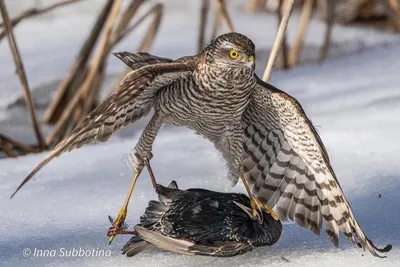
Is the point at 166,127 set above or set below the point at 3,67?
above

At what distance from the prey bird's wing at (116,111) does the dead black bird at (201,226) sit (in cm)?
34

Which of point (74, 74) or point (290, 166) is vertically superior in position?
point (290, 166)

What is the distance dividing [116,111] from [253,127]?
2.53ft

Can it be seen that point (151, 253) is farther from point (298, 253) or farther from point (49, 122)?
point (49, 122)

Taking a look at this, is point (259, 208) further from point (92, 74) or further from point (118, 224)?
point (92, 74)

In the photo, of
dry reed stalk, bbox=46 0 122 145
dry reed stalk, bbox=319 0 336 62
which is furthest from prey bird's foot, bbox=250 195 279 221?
dry reed stalk, bbox=319 0 336 62

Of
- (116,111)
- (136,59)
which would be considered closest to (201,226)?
(116,111)

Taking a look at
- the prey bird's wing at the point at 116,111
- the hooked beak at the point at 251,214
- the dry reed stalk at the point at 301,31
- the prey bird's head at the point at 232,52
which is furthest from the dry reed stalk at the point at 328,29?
the prey bird's wing at the point at 116,111

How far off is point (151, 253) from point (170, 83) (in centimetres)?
58

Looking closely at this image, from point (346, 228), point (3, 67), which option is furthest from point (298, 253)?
point (3, 67)

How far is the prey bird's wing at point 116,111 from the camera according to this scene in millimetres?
2689

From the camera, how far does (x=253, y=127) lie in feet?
11.1

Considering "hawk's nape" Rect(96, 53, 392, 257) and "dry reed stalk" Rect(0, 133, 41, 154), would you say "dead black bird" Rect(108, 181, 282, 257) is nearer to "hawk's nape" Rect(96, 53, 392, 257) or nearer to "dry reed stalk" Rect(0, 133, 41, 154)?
"hawk's nape" Rect(96, 53, 392, 257)

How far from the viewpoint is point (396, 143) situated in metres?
4.28
